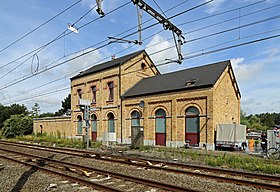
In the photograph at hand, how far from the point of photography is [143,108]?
1055 inches

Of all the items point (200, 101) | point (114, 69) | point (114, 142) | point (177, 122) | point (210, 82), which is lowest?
point (114, 142)

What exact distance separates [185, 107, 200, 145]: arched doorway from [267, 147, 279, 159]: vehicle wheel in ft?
20.2

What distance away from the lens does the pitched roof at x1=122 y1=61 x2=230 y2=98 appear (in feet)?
75.4

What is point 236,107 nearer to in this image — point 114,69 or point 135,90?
point 135,90

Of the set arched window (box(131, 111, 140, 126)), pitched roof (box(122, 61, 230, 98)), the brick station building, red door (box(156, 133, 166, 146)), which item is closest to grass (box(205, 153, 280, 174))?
the brick station building

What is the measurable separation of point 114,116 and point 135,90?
387cm

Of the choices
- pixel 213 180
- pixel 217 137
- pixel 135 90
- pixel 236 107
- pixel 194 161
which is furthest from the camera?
pixel 135 90

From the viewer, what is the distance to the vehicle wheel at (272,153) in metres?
16.3

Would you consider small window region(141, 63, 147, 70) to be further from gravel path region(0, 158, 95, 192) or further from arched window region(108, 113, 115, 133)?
gravel path region(0, 158, 95, 192)

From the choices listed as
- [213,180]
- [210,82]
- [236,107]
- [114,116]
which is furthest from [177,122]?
[213,180]

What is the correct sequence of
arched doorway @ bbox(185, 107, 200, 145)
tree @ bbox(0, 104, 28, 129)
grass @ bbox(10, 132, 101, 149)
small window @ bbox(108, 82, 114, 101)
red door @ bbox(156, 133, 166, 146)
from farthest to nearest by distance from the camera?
tree @ bbox(0, 104, 28, 129)
small window @ bbox(108, 82, 114, 101)
grass @ bbox(10, 132, 101, 149)
red door @ bbox(156, 133, 166, 146)
arched doorway @ bbox(185, 107, 200, 145)

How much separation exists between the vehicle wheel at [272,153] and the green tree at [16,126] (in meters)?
38.0

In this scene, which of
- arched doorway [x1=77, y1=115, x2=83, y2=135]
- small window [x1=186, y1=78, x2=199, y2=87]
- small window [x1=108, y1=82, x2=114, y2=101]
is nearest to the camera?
small window [x1=186, y1=78, x2=199, y2=87]

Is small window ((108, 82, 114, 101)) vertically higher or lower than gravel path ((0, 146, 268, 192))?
higher
